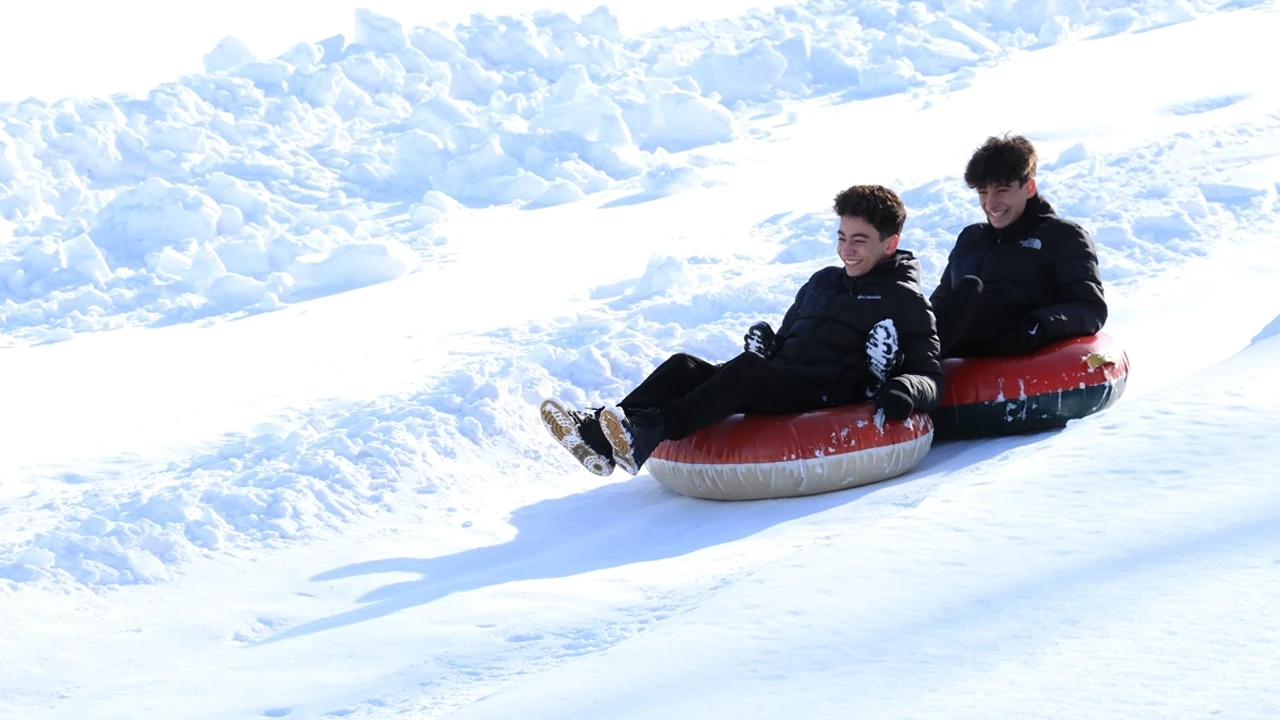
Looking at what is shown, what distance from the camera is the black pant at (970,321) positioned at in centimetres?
495

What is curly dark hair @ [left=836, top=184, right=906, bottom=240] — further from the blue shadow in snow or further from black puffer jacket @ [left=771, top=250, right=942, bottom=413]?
the blue shadow in snow

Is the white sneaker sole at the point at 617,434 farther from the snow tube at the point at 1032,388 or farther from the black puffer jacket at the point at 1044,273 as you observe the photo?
the black puffer jacket at the point at 1044,273

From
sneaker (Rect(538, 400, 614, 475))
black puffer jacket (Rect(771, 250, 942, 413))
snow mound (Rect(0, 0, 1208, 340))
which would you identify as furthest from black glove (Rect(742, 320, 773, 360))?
snow mound (Rect(0, 0, 1208, 340))

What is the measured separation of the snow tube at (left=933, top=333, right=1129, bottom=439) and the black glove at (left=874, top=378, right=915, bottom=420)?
415 mm

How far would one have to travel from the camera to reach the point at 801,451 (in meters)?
4.66

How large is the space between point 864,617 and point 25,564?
348cm

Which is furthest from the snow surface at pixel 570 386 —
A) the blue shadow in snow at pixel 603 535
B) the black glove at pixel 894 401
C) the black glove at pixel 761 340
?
the black glove at pixel 761 340

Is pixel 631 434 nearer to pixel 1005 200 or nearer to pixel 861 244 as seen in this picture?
pixel 861 244

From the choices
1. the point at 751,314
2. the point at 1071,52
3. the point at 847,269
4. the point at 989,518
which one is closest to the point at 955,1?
the point at 1071,52

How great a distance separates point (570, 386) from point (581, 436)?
202 cm

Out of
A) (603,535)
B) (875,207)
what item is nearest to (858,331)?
(875,207)

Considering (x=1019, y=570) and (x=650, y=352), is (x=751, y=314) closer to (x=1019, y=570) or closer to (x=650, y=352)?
(x=650, y=352)

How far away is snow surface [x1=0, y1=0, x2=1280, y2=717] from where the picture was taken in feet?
8.87

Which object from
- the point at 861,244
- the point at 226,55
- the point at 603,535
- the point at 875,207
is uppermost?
the point at 226,55
